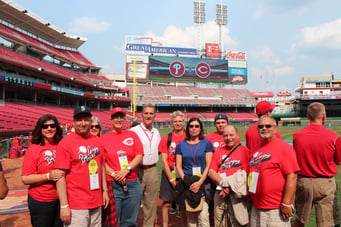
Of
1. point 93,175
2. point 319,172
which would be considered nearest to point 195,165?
point 93,175

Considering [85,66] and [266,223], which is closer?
[266,223]

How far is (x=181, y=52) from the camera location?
56906 millimetres

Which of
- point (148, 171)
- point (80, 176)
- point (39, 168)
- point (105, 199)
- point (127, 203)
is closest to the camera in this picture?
point (80, 176)

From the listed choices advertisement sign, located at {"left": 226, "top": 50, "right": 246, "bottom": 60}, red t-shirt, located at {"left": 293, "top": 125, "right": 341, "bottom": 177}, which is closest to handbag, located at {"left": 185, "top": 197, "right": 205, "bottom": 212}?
red t-shirt, located at {"left": 293, "top": 125, "right": 341, "bottom": 177}

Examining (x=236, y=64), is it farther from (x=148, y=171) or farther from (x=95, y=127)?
(x=148, y=171)

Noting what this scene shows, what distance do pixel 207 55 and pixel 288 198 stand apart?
189 ft

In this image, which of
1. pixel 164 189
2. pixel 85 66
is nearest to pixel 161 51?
pixel 85 66

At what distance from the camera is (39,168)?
2.79 m

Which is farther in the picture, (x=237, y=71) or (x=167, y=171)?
(x=237, y=71)

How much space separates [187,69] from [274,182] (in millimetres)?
54540

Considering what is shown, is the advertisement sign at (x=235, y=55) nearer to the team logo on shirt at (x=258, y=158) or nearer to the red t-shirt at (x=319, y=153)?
the red t-shirt at (x=319, y=153)

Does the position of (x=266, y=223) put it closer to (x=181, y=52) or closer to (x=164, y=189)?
(x=164, y=189)

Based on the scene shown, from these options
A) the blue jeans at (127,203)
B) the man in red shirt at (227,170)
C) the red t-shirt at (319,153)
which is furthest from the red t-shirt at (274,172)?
the blue jeans at (127,203)

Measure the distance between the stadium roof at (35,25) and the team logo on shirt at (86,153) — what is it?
1365 inches
